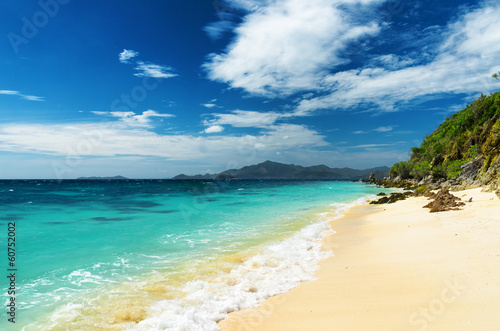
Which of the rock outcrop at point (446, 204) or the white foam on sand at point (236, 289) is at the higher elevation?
the rock outcrop at point (446, 204)

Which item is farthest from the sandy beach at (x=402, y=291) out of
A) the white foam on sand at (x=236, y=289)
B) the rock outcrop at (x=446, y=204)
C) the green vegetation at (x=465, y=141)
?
the green vegetation at (x=465, y=141)

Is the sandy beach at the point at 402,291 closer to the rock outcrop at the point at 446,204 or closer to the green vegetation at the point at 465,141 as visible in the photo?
the rock outcrop at the point at 446,204

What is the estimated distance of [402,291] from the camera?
5.55 metres

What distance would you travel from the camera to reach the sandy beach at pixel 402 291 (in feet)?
14.5

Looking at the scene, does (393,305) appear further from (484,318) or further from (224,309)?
(224,309)

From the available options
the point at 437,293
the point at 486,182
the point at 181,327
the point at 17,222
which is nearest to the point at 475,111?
the point at 486,182

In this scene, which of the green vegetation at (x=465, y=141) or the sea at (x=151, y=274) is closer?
the sea at (x=151, y=274)

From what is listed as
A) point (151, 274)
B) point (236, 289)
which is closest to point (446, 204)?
point (236, 289)

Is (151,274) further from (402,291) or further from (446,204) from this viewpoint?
(446,204)

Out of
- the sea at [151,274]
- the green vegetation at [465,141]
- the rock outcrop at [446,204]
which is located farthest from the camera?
the green vegetation at [465,141]

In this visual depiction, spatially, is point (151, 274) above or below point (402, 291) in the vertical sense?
below

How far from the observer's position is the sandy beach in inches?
174

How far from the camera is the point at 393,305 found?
197 inches

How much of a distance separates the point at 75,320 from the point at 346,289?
6.14 metres
